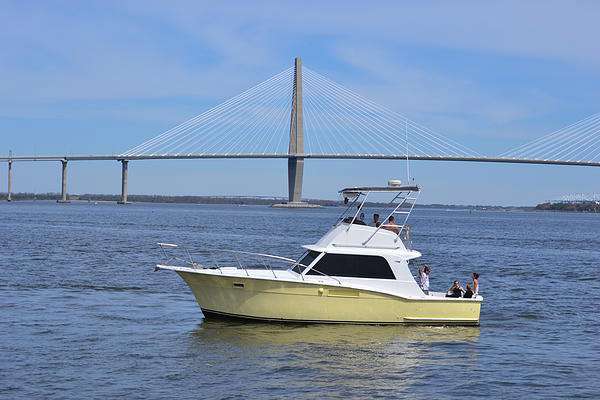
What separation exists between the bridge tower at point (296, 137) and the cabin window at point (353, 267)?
9489cm

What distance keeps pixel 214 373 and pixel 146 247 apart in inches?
1122

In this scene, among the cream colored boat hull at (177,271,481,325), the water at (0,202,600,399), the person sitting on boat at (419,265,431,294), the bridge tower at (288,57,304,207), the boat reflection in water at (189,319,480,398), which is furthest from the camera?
the bridge tower at (288,57,304,207)

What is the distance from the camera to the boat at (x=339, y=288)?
18531 mm

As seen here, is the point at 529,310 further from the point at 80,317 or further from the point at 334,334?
the point at 80,317

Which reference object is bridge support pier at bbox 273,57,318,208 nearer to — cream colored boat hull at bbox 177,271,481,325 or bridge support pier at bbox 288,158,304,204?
bridge support pier at bbox 288,158,304,204

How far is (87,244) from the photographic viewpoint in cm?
4347

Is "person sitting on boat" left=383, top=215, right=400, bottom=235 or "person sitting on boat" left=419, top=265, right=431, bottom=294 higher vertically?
"person sitting on boat" left=383, top=215, right=400, bottom=235

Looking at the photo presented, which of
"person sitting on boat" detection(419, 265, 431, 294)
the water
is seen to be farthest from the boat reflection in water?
"person sitting on boat" detection(419, 265, 431, 294)

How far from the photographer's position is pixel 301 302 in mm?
18594

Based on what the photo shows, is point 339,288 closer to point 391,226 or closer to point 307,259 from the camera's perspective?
point 307,259

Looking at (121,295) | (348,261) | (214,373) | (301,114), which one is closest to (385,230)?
(348,261)

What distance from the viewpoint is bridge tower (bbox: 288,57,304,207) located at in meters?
114

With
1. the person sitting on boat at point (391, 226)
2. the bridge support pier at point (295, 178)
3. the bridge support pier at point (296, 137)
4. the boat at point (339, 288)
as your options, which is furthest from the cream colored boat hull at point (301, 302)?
the bridge support pier at point (295, 178)

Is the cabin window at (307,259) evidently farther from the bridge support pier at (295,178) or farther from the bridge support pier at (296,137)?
the bridge support pier at (295,178)
